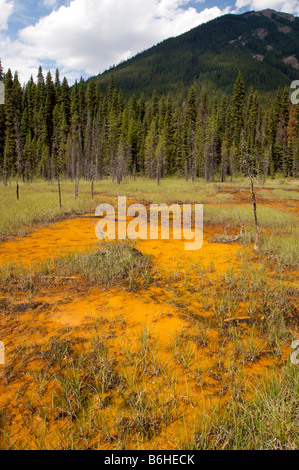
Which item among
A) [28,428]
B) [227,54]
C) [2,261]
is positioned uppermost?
[227,54]

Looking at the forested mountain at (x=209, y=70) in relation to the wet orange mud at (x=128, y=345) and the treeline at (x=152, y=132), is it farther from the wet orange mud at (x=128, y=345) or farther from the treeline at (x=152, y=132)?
the wet orange mud at (x=128, y=345)

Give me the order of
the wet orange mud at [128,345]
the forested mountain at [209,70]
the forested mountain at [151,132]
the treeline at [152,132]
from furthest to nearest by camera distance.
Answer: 1. the forested mountain at [209,70]
2. the treeline at [152,132]
3. the forested mountain at [151,132]
4. the wet orange mud at [128,345]

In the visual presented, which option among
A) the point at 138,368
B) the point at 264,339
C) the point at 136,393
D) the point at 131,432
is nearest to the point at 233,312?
the point at 264,339

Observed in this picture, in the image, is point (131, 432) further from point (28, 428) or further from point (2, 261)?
point (2, 261)

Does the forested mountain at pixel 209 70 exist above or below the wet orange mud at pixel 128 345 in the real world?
above

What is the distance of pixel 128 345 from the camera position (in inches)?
139

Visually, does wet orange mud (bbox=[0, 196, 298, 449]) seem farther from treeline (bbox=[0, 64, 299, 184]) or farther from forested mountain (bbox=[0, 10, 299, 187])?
treeline (bbox=[0, 64, 299, 184])

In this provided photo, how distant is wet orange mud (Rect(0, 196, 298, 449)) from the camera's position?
7.80 ft

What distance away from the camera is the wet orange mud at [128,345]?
7.80 ft

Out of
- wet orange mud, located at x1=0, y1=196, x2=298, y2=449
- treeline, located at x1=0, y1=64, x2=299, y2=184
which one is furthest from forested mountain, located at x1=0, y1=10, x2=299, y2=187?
wet orange mud, located at x1=0, y1=196, x2=298, y2=449

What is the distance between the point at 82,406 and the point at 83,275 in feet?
12.3

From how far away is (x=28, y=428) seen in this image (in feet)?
7.63

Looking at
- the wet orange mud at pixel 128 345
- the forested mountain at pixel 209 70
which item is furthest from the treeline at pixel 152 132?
the forested mountain at pixel 209 70

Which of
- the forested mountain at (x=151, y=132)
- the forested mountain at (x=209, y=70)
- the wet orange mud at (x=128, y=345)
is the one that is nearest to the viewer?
the wet orange mud at (x=128, y=345)
